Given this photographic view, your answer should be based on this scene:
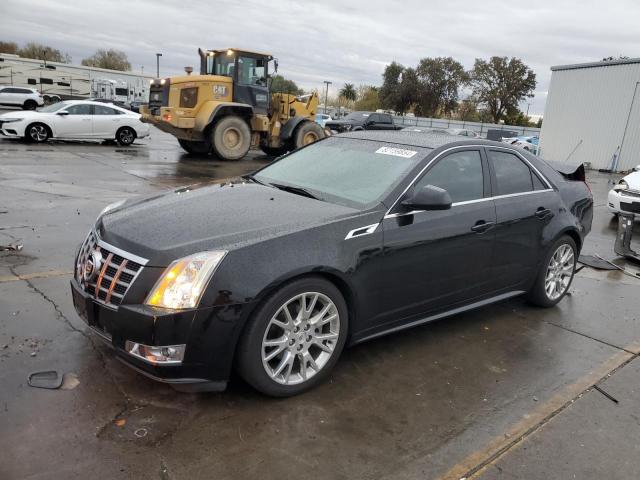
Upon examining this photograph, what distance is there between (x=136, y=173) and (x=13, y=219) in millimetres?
5509

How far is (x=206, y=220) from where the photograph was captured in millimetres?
3291

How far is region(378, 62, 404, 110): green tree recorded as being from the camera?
217 ft

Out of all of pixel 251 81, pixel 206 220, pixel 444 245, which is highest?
pixel 251 81

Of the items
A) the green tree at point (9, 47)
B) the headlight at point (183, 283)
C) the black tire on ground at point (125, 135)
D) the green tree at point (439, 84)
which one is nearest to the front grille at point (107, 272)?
the headlight at point (183, 283)

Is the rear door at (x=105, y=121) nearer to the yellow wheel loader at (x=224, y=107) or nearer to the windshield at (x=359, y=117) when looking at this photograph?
the yellow wheel loader at (x=224, y=107)

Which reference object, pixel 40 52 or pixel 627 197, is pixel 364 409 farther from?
pixel 40 52

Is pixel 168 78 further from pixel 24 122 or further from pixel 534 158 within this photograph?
pixel 534 158

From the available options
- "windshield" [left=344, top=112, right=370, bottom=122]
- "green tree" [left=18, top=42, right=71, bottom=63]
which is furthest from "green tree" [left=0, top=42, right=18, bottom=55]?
"windshield" [left=344, top=112, right=370, bottom=122]

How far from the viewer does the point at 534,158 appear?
197 inches

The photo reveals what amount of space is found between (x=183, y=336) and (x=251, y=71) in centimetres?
1422

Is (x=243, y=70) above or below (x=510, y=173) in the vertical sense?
above

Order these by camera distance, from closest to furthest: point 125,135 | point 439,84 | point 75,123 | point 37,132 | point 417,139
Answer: point 417,139, point 37,132, point 75,123, point 125,135, point 439,84

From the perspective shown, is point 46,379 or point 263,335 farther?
point 46,379

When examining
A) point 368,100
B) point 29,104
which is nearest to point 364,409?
point 29,104
